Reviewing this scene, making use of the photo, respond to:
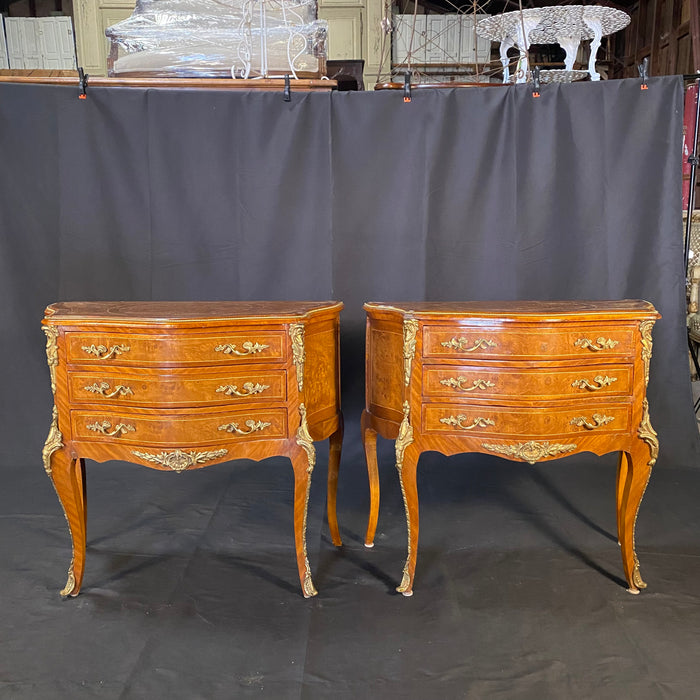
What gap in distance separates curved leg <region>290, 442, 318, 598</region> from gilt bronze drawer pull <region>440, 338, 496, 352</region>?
0.53m

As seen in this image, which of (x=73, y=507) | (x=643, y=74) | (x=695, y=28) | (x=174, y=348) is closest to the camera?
(x=174, y=348)

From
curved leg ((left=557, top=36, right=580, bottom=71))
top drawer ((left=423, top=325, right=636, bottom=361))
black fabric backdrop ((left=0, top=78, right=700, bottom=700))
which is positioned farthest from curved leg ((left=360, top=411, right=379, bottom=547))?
curved leg ((left=557, top=36, right=580, bottom=71))

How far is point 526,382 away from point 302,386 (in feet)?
2.25

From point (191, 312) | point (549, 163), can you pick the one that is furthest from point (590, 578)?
point (549, 163)

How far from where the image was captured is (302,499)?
1.95 meters

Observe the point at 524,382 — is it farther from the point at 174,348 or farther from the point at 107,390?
the point at 107,390

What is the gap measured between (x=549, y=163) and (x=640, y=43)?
17.0 feet

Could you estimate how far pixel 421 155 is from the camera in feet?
9.39

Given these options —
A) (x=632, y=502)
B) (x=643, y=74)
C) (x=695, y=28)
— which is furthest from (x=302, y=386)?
(x=695, y=28)

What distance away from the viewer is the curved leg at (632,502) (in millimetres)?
1967

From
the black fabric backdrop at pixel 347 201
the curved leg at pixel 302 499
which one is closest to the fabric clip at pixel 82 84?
the black fabric backdrop at pixel 347 201

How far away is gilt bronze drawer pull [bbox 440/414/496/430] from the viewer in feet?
6.29

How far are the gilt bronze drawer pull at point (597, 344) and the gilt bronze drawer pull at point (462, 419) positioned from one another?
1.18ft

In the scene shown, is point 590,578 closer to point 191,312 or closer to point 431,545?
point 431,545
